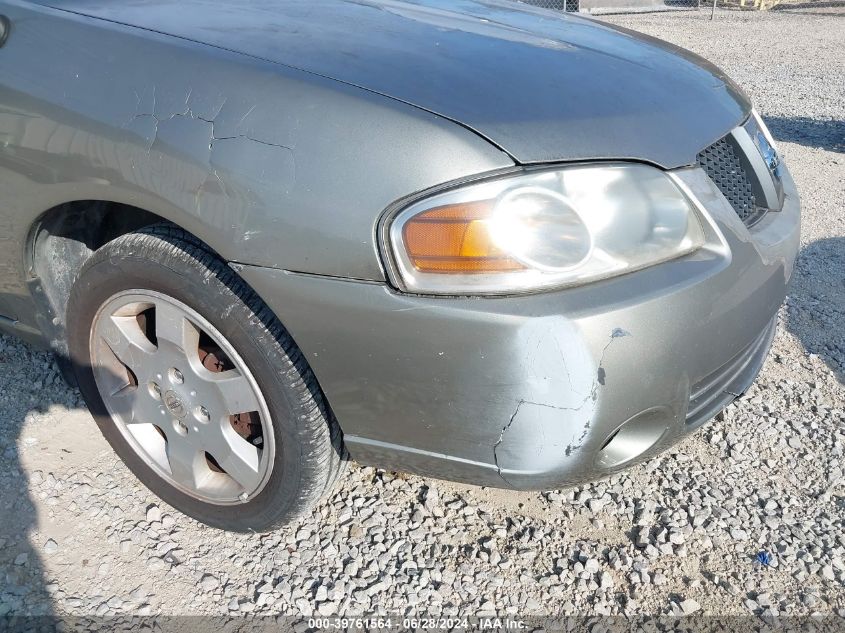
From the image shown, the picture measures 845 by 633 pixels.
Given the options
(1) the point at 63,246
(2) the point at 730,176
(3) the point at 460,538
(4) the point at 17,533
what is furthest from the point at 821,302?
(4) the point at 17,533

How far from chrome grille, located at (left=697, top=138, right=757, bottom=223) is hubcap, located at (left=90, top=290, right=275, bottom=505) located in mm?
1283

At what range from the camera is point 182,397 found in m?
1.98

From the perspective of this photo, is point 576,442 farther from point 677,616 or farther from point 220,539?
point 220,539

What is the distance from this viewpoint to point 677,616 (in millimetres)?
1879

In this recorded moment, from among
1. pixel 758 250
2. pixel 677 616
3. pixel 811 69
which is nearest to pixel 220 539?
pixel 677 616

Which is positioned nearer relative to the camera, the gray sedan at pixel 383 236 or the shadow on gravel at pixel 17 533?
the gray sedan at pixel 383 236

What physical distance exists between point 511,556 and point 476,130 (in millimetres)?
1175

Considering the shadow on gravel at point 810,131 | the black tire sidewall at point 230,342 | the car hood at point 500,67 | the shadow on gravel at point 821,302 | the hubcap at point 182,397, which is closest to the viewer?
the car hood at point 500,67

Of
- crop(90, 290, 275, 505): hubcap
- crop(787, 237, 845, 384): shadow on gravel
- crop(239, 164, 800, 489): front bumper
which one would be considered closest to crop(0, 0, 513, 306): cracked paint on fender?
crop(239, 164, 800, 489): front bumper

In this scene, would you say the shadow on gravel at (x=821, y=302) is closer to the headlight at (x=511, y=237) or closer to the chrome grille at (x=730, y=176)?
the chrome grille at (x=730, y=176)

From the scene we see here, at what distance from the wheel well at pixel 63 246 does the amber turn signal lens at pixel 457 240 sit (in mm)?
915

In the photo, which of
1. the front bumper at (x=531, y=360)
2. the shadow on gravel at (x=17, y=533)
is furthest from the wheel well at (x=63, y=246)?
the front bumper at (x=531, y=360)

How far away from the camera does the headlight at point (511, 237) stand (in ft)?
4.99

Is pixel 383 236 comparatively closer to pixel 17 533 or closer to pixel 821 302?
pixel 17 533
